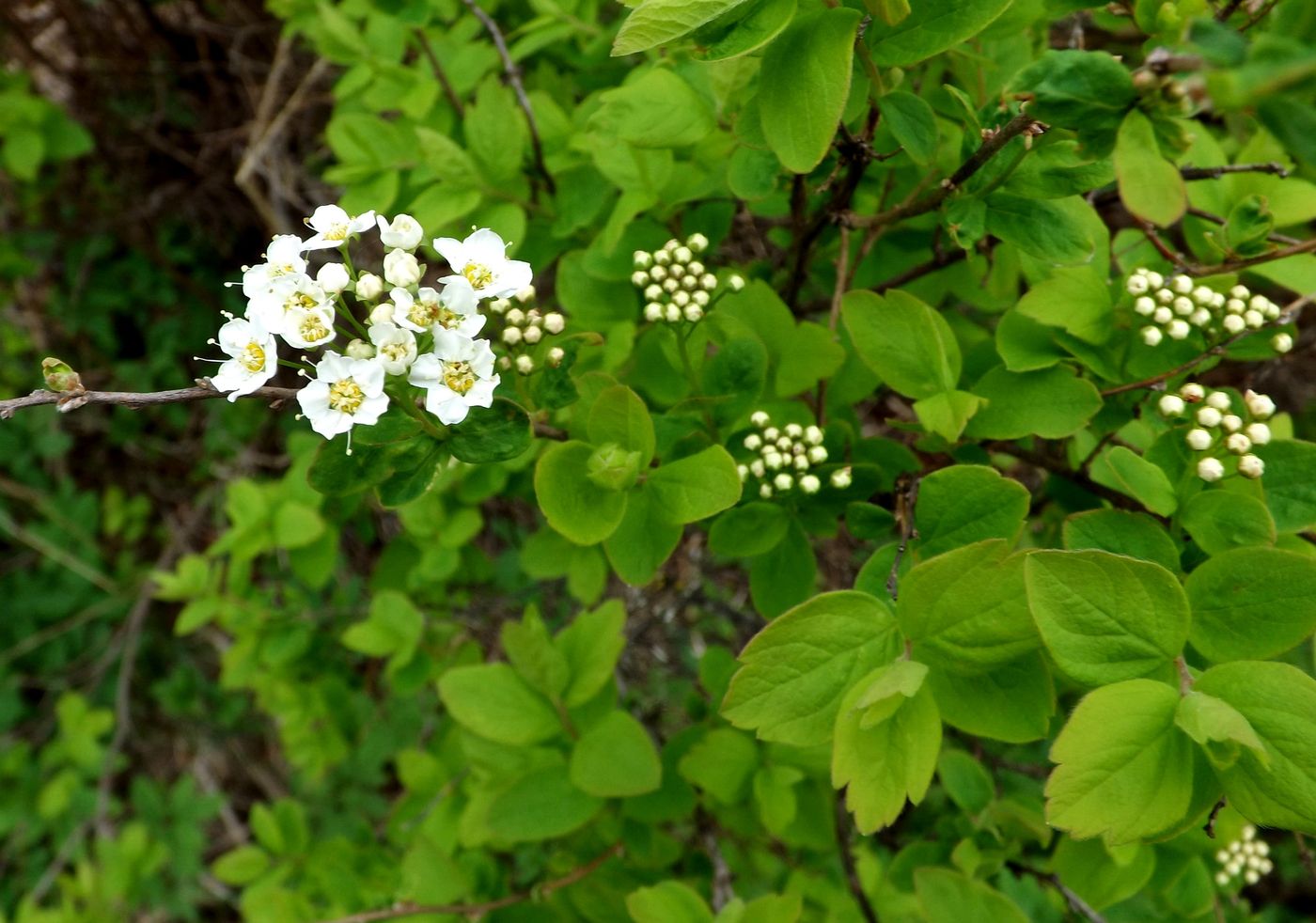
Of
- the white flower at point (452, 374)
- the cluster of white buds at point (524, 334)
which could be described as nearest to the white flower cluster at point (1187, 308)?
the cluster of white buds at point (524, 334)

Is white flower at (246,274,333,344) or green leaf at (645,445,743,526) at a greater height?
white flower at (246,274,333,344)

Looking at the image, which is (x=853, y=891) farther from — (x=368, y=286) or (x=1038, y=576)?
(x=368, y=286)

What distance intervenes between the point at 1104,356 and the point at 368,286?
4.51 ft

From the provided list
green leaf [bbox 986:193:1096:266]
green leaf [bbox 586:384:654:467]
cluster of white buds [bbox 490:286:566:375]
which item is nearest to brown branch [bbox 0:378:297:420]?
cluster of white buds [bbox 490:286:566:375]

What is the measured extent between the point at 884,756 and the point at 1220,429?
83 cm

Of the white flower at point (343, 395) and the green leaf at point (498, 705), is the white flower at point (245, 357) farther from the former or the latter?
the green leaf at point (498, 705)

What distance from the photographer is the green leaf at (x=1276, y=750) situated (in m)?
1.19

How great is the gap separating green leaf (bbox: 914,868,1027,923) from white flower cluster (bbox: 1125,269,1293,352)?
3.61 feet

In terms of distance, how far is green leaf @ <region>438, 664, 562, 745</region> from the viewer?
2.04 metres

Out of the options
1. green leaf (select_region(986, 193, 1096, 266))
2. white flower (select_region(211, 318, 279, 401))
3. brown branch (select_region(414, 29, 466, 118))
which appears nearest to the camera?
white flower (select_region(211, 318, 279, 401))

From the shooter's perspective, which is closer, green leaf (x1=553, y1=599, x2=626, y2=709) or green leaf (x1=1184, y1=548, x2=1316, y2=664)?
green leaf (x1=1184, y1=548, x2=1316, y2=664)

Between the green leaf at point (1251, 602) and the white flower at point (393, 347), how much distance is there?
4.13 feet

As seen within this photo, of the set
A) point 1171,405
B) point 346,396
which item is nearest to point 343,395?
point 346,396

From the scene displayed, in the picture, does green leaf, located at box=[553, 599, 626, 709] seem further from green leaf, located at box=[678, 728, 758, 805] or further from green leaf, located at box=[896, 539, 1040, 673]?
green leaf, located at box=[896, 539, 1040, 673]
